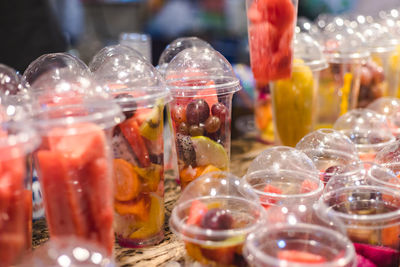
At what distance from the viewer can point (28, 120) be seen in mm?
798

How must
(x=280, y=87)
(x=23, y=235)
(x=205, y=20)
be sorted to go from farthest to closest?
(x=205, y=20), (x=280, y=87), (x=23, y=235)

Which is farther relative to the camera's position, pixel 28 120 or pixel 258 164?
pixel 258 164

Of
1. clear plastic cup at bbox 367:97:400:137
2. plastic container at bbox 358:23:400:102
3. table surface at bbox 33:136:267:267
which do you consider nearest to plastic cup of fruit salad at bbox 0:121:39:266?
table surface at bbox 33:136:267:267

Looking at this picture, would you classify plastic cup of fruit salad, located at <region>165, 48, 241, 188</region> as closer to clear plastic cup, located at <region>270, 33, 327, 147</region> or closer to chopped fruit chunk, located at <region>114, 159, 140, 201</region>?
chopped fruit chunk, located at <region>114, 159, 140, 201</region>

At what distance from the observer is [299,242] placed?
0.81m

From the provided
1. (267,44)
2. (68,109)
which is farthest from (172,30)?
(68,109)

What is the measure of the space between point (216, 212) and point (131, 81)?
376 mm

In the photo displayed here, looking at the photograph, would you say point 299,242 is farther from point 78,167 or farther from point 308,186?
point 78,167

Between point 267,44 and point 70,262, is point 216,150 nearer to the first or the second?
point 267,44

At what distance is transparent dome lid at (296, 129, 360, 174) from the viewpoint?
1.21m

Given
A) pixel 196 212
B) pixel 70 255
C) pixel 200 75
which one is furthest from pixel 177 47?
pixel 70 255

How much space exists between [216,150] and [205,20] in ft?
12.7

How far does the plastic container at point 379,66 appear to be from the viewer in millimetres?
1895

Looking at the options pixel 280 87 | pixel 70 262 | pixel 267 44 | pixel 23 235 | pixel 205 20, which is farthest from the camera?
pixel 205 20
